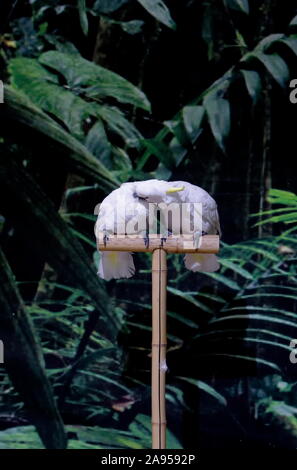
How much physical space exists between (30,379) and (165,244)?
2.87 feet

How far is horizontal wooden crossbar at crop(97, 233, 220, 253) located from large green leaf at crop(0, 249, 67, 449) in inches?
27.9

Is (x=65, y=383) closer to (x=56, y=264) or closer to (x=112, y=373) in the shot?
(x=112, y=373)

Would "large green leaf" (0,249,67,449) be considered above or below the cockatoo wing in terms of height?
below

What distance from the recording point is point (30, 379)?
8.73 ft

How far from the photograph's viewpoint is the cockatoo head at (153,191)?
2104 millimetres

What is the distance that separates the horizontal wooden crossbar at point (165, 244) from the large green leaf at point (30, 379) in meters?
0.71

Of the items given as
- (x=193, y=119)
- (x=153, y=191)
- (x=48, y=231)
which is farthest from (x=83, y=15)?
(x=153, y=191)

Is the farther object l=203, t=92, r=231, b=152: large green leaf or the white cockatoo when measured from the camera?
l=203, t=92, r=231, b=152: large green leaf

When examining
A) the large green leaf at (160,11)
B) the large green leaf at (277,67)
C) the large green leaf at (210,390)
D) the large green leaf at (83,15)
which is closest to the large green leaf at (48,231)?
the large green leaf at (210,390)

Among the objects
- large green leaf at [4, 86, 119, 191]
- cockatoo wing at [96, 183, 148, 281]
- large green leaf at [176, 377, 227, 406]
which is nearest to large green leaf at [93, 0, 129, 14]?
large green leaf at [4, 86, 119, 191]

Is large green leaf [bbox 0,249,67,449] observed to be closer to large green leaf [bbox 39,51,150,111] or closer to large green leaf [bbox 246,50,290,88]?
large green leaf [bbox 39,51,150,111]

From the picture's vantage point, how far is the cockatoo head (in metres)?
2.10

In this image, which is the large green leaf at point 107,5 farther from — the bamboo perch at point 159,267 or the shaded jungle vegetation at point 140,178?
the bamboo perch at point 159,267
